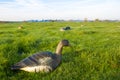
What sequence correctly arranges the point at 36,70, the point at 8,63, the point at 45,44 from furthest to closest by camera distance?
1. the point at 45,44
2. the point at 8,63
3. the point at 36,70

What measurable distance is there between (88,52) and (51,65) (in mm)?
2950

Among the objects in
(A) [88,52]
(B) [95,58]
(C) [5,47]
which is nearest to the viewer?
(B) [95,58]

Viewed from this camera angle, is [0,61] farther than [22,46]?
No

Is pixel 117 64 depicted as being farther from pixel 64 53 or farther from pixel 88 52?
pixel 64 53

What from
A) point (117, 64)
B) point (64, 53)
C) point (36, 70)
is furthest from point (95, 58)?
point (36, 70)

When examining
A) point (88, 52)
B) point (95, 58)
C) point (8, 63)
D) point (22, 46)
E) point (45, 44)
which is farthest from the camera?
point (45, 44)

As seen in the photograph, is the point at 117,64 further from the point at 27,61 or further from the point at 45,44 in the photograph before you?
the point at 45,44

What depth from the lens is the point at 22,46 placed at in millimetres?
12820

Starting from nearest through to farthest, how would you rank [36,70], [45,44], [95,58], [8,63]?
[36,70] → [8,63] → [95,58] → [45,44]

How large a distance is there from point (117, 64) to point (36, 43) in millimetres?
5853

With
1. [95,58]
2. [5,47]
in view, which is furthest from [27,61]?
[5,47]

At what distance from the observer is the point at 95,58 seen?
385 inches

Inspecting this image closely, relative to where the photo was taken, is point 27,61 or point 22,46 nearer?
point 27,61

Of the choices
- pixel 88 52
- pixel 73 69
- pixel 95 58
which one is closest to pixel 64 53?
pixel 88 52
